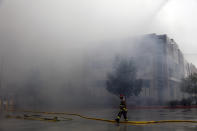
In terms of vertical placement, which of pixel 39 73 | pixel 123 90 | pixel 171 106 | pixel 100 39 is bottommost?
pixel 171 106

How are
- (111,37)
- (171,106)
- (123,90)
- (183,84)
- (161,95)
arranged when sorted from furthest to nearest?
(161,95)
(183,84)
(123,90)
(171,106)
(111,37)

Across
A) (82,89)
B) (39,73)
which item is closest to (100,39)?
(39,73)

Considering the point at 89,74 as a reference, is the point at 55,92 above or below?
below

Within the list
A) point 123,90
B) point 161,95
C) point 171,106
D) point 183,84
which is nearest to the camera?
point 171,106

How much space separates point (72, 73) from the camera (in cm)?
2469

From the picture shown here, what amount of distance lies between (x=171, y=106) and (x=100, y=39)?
1019 centimetres

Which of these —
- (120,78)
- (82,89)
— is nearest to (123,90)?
(120,78)

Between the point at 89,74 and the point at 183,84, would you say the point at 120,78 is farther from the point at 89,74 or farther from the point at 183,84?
the point at 183,84

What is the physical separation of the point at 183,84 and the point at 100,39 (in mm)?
12705

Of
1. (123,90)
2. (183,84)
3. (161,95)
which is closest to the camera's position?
(123,90)

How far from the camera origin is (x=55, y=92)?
2655 cm

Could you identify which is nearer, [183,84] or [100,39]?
[100,39]

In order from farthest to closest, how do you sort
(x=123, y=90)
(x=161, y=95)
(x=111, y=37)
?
(x=161, y=95) < (x=123, y=90) < (x=111, y=37)

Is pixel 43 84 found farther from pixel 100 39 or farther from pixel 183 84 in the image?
pixel 183 84
